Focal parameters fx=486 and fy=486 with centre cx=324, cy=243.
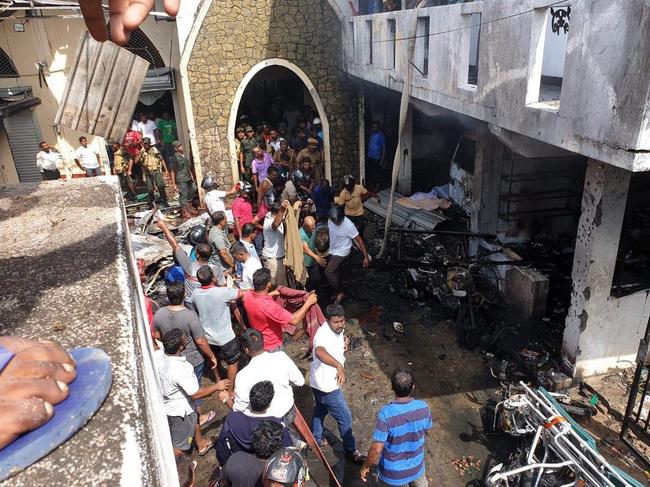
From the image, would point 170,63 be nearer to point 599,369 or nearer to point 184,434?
point 184,434

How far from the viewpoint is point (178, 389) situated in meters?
4.25

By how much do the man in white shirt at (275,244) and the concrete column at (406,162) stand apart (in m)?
5.80

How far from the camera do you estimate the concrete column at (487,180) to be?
8422 millimetres

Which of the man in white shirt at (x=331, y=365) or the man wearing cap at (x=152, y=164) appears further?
the man wearing cap at (x=152, y=164)

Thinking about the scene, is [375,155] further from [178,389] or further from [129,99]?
[178,389]

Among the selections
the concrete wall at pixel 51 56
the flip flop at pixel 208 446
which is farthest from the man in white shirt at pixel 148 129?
the flip flop at pixel 208 446

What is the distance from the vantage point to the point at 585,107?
13.9 feet

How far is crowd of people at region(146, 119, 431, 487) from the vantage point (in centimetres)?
364

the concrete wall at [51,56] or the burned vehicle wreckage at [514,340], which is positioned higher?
the concrete wall at [51,56]

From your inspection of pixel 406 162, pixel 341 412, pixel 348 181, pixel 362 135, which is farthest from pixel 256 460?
pixel 362 135

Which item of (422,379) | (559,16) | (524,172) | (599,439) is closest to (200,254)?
(422,379)

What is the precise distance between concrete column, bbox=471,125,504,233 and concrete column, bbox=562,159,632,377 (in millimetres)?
3052

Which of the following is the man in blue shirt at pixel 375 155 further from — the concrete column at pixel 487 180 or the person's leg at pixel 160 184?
the person's leg at pixel 160 184

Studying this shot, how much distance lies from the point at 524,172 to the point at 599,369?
3.73 m
